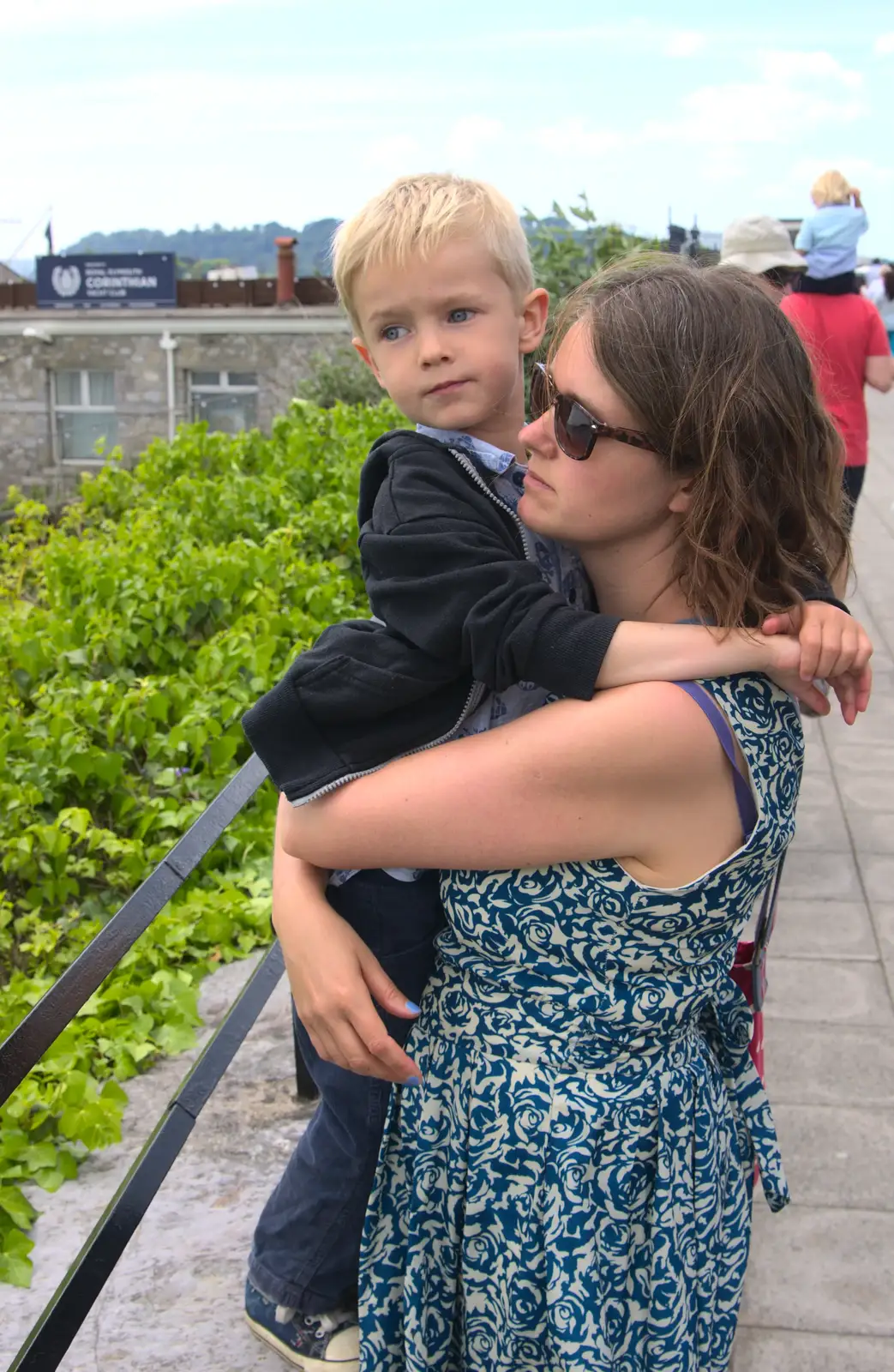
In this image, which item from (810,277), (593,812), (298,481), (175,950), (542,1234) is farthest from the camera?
(298,481)

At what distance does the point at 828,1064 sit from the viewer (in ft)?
10.8

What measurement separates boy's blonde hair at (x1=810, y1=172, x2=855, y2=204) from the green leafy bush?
2.52 meters

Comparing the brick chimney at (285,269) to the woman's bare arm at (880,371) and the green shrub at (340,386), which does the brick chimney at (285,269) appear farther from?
the woman's bare arm at (880,371)

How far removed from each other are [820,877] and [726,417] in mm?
3281

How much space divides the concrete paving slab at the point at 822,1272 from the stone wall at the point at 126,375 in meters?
27.8

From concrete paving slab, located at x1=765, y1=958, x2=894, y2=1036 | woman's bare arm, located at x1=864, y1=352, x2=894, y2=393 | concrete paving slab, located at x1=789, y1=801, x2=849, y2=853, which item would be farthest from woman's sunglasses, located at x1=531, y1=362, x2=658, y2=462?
woman's bare arm, located at x1=864, y1=352, x2=894, y2=393

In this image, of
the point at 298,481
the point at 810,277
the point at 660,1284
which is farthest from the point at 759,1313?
the point at 298,481

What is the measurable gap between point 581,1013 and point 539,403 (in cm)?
74

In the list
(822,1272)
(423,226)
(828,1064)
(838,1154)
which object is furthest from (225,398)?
(423,226)

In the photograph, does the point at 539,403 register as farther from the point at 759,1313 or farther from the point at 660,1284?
the point at 759,1313

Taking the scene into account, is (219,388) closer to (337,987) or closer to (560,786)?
(337,987)

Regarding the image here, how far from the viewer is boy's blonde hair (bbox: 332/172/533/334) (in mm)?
1835

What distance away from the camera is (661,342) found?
4.87 feet

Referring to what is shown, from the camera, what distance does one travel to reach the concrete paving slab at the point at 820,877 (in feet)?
14.2
